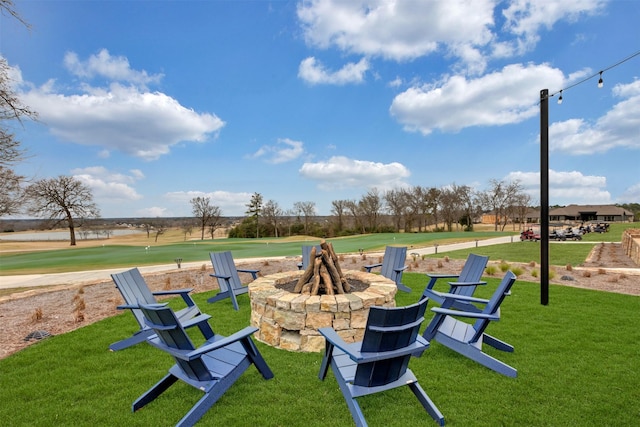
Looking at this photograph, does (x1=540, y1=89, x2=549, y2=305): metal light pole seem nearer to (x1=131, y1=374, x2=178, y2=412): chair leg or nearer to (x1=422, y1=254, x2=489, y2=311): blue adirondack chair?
(x1=422, y1=254, x2=489, y2=311): blue adirondack chair

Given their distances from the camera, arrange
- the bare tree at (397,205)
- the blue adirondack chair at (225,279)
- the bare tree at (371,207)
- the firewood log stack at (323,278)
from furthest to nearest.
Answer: the bare tree at (397,205)
the bare tree at (371,207)
the blue adirondack chair at (225,279)
the firewood log stack at (323,278)

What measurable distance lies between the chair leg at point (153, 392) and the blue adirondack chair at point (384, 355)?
5.10 feet

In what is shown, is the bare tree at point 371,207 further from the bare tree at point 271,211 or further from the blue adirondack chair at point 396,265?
the blue adirondack chair at point 396,265

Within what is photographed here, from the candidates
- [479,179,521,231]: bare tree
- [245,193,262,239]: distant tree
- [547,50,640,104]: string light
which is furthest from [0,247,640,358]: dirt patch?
[479,179,521,231]: bare tree

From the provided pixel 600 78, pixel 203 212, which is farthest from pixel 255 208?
pixel 600 78

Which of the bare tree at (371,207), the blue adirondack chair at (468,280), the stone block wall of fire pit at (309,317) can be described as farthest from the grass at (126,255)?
the bare tree at (371,207)

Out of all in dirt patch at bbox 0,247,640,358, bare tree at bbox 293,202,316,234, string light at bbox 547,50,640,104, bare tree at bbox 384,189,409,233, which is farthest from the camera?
bare tree at bbox 384,189,409,233

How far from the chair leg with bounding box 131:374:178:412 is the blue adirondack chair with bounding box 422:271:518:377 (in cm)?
263

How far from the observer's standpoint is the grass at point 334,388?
2.60 metres

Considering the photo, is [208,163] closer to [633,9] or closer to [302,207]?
[633,9]

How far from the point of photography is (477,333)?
11.1 feet

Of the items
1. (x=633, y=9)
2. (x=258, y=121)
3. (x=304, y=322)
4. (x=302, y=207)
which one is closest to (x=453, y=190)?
(x=302, y=207)

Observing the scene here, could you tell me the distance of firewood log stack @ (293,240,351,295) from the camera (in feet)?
15.1

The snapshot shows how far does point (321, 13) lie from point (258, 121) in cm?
743
